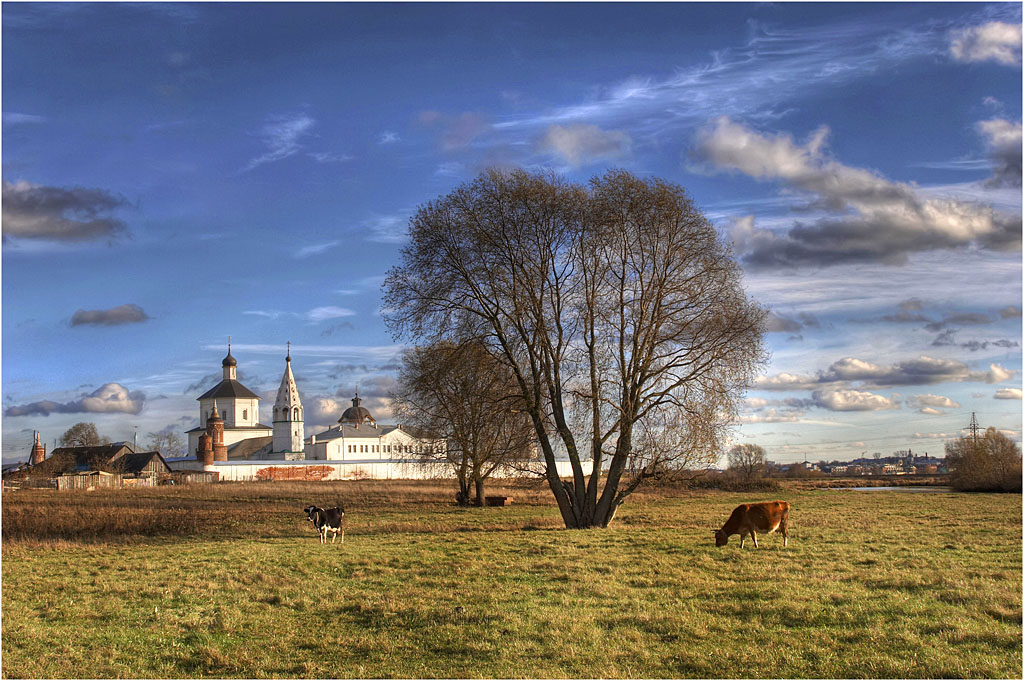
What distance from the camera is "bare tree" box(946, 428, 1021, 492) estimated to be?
193 ft

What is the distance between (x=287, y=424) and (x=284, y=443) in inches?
114

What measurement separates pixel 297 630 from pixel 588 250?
1646 cm

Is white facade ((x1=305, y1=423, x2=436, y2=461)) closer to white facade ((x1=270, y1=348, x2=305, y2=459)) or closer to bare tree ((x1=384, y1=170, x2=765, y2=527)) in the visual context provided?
white facade ((x1=270, y1=348, x2=305, y2=459))

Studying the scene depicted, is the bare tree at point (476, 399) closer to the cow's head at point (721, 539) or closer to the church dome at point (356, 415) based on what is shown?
the cow's head at point (721, 539)

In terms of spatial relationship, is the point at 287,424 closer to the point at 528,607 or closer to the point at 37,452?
the point at 37,452

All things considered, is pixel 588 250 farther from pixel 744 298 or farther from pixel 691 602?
pixel 691 602

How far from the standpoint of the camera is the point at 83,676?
9.67 metres

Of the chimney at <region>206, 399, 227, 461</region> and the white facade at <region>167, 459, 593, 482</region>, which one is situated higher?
the chimney at <region>206, 399, 227, 461</region>

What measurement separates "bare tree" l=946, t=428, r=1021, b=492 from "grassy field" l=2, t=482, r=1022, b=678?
42.3 m

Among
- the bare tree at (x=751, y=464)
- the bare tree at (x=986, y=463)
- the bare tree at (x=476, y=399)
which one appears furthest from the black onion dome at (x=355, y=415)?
the bare tree at (x=476, y=399)

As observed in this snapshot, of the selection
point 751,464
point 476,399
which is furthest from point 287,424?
point 476,399

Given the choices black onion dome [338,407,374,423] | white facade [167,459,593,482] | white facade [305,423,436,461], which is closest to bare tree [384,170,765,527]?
white facade [167,459,593,482]

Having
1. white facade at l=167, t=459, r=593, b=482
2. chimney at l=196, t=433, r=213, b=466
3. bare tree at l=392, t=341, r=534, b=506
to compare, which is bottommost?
white facade at l=167, t=459, r=593, b=482

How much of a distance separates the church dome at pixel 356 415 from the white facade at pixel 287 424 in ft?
30.6
